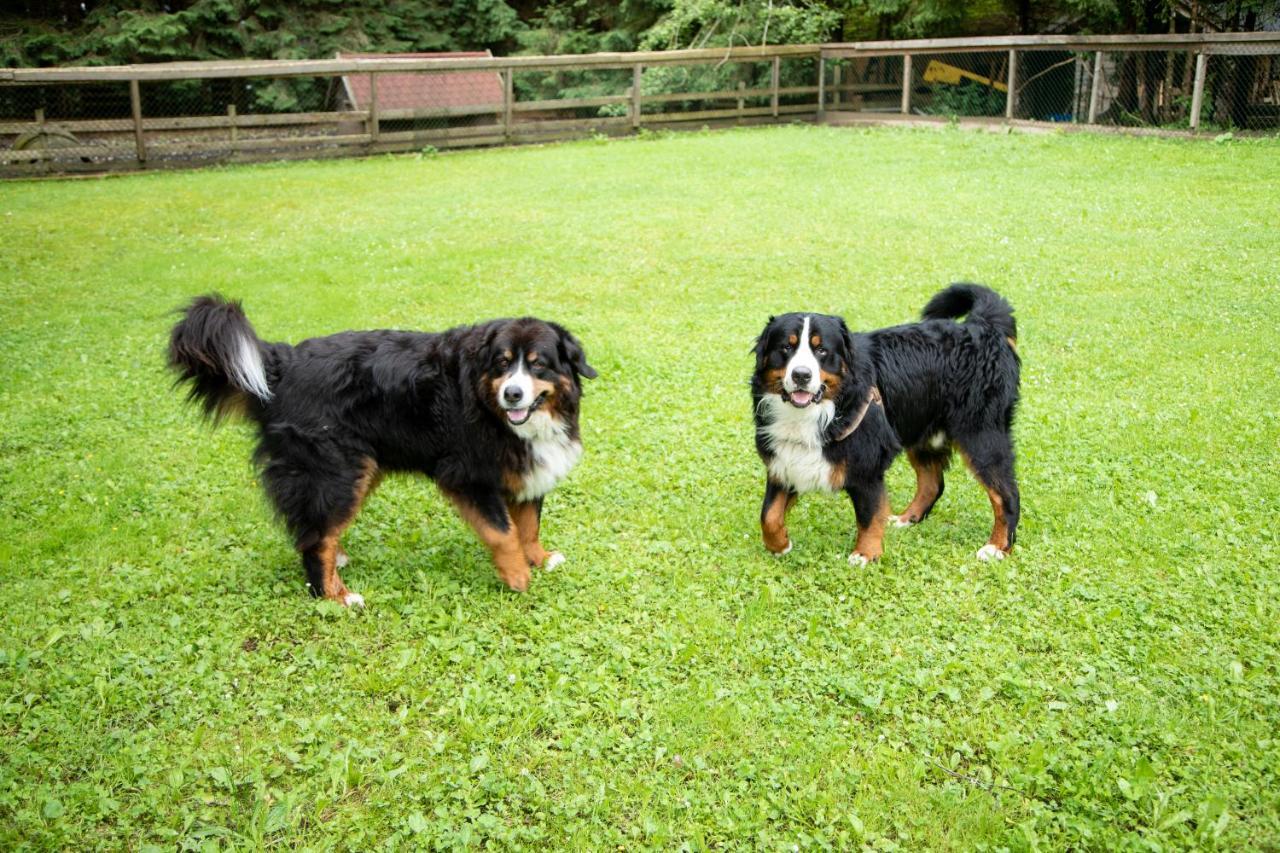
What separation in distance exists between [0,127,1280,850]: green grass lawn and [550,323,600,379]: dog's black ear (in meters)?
1.03

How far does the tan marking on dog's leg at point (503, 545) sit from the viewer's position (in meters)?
4.59

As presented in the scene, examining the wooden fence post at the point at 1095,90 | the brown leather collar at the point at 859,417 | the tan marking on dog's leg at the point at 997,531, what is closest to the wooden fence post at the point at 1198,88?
the wooden fence post at the point at 1095,90

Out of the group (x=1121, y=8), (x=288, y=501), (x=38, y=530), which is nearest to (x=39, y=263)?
(x=38, y=530)

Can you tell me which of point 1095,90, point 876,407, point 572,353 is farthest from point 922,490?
point 1095,90

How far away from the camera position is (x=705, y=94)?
22641mm

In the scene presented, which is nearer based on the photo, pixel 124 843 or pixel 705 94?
pixel 124 843

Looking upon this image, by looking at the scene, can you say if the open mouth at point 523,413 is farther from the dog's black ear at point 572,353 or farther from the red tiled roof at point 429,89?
the red tiled roof at point 429,89

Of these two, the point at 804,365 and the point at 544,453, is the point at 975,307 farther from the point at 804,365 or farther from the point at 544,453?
the point at 544,453

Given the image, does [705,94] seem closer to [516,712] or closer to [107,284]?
[107,284]

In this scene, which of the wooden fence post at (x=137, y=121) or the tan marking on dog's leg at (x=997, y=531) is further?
the wooden fence post at (x=137, y=121)

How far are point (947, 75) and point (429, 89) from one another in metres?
11.3

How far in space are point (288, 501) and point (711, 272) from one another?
701 cm

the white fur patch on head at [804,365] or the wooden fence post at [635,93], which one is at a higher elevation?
the wooden fence post at [635,93]

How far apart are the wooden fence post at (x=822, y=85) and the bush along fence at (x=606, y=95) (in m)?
0.05
